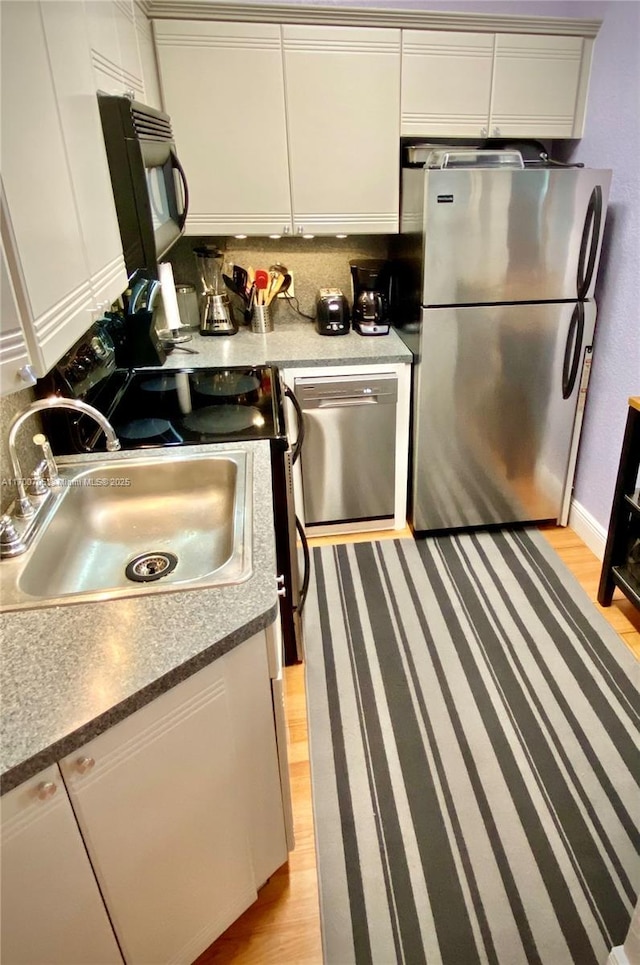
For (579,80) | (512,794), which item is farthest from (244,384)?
(579,80)

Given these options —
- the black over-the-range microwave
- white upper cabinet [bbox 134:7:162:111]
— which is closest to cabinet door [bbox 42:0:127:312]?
the black over-the-range microwave

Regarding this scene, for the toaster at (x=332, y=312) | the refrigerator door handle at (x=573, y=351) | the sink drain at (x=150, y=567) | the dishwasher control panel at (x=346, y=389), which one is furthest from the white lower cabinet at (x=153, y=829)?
the refrigerator door handle at (x=573, y=351)

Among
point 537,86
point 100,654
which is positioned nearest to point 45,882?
point 100,654

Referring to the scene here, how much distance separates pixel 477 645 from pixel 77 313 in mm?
1698

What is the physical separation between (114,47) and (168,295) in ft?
3.57

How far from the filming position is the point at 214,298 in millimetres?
2553

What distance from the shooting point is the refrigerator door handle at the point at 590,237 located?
212 centimetres

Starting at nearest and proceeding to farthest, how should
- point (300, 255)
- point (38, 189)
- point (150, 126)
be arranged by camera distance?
point (38, 189)
point (150, 126)
point (300, 255)

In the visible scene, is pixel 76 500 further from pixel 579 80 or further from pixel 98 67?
pixel 579 80

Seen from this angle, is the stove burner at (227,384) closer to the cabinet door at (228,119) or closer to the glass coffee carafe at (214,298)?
the glass coffee carafe at (214,298)

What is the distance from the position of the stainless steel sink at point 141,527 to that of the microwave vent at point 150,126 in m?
0.77

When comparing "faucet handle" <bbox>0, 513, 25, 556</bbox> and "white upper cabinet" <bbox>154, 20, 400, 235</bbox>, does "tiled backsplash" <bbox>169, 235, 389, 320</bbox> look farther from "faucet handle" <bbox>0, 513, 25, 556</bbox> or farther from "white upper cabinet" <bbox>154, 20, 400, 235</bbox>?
"faucet handle" <bbox>0, 513, 25, 556</bbox>

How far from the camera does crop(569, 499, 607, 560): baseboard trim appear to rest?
2504 mm

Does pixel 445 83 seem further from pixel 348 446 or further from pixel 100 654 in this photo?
pixel 100 654
